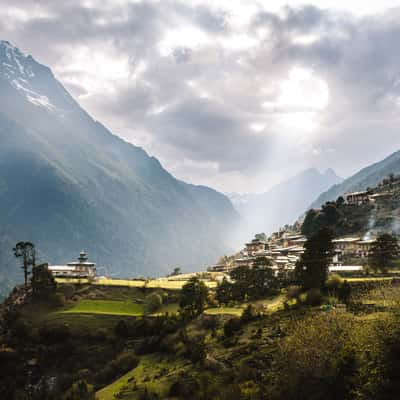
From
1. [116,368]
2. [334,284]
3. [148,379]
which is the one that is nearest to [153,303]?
[116,368]

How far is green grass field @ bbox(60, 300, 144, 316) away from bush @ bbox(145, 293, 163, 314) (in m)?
1.64

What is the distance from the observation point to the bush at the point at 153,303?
66387 mm

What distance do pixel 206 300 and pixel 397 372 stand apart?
41.4 metres

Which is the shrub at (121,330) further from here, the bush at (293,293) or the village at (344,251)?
the bush at (293,293)

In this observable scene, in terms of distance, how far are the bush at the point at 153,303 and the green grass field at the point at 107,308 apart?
5.38 ft

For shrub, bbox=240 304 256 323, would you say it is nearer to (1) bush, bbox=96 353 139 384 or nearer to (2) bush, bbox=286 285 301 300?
(2) bush, bbox=286 285 301 300

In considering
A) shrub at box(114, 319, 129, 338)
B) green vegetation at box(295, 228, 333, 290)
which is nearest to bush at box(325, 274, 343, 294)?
green vegetation at box(295, 228, 333, 290)

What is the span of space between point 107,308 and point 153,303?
27.9 feet

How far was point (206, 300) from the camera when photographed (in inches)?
2451

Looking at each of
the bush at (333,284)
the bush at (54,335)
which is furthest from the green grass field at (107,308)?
the bush at (333,284)

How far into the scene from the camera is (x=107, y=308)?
227 ft

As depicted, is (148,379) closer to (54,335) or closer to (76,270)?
(54,335)

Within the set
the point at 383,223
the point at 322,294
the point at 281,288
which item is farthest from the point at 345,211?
the point at 322,294

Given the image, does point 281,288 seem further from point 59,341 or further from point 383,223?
point 383,223
